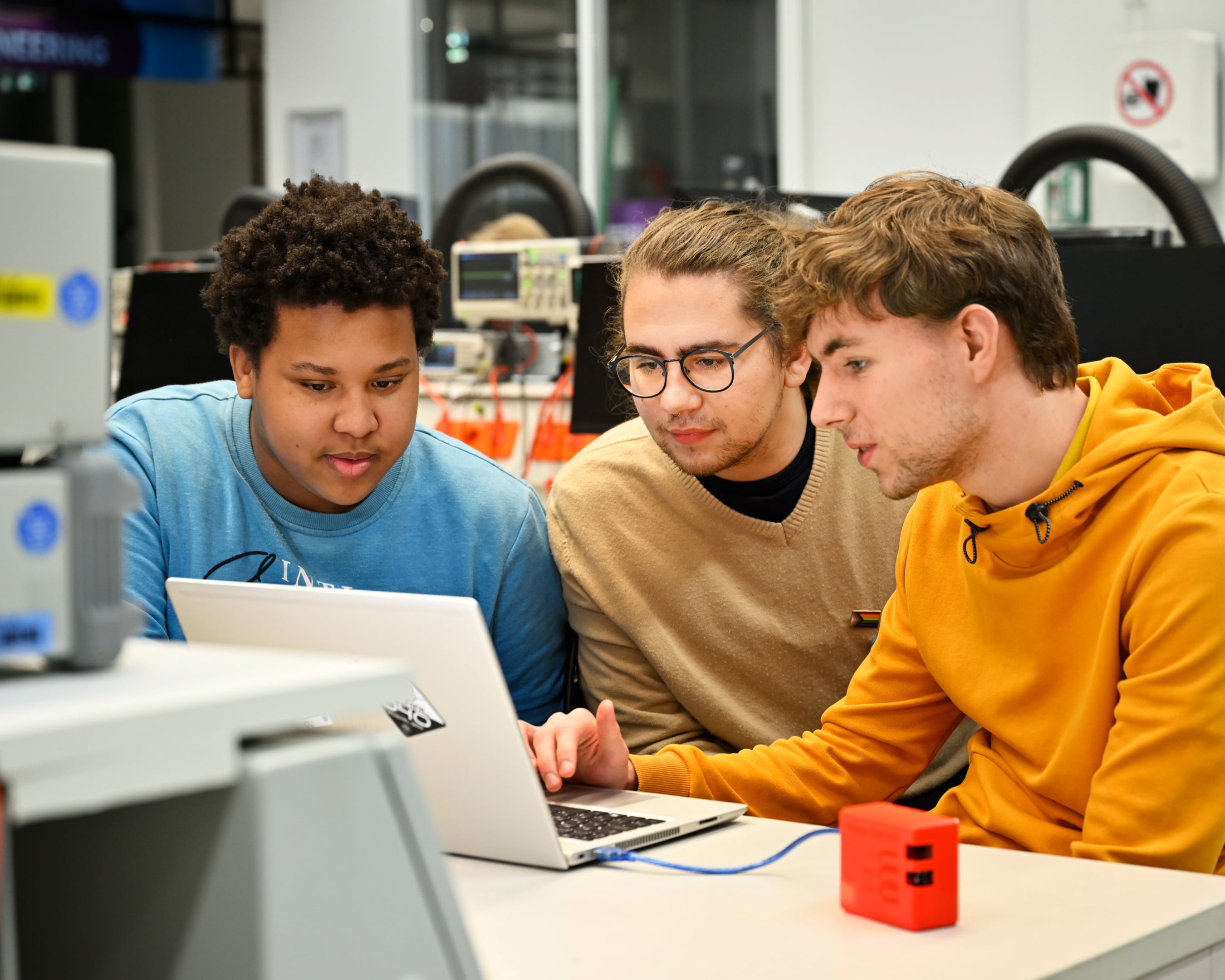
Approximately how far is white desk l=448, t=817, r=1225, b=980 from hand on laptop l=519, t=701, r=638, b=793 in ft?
0.64

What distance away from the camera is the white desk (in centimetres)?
90

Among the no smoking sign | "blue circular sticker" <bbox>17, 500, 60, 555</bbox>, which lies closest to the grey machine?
"blue circular sticker" <bbox>17, 500, 60, 555</bbox>

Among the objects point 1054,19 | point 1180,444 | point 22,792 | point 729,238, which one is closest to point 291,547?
point 729,238

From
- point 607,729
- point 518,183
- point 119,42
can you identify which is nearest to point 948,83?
point 518,183

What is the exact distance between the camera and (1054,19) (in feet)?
15.1

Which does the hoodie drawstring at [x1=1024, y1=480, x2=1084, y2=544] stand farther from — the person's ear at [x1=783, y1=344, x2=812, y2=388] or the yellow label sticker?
the yellow label sticker

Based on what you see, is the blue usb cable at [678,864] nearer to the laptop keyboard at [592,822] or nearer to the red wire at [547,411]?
the laptop keyboard at [592,822]

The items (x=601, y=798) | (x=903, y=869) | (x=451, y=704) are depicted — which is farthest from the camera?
(x=601, y=798)

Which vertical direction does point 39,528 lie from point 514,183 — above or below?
below

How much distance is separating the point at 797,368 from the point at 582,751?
657mm

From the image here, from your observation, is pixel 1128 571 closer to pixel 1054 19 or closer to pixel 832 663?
pixel 832 663

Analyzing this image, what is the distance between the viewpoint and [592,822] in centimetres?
125

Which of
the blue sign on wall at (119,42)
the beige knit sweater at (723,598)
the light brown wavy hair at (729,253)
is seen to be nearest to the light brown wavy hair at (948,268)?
the light brown wavy hair at (729,253)

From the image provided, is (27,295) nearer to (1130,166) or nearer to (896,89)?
(1130,166)
